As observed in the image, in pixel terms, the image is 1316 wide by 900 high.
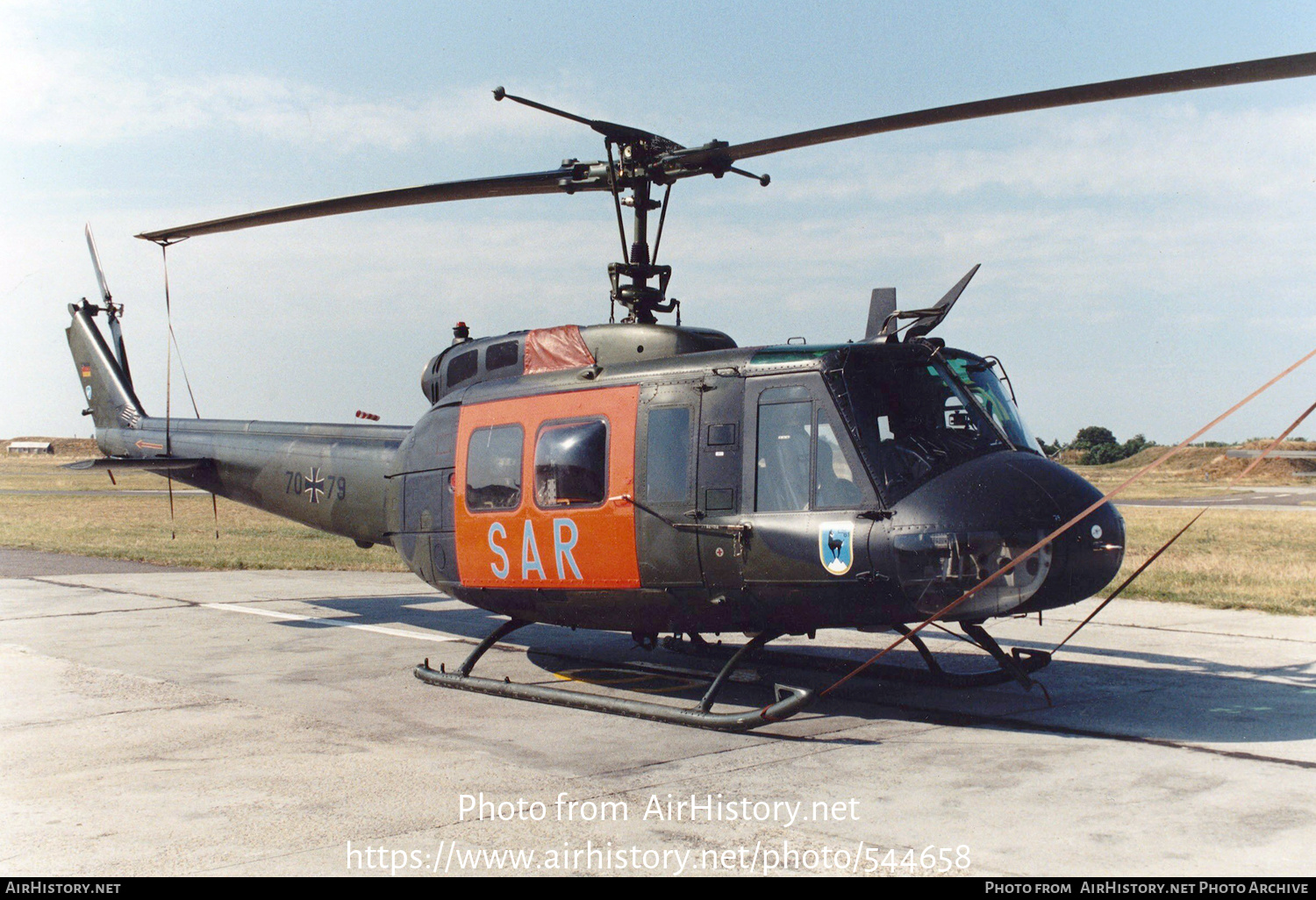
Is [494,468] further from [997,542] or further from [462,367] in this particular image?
[997,542]

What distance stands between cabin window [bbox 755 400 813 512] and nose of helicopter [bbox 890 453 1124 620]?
0.77 meters

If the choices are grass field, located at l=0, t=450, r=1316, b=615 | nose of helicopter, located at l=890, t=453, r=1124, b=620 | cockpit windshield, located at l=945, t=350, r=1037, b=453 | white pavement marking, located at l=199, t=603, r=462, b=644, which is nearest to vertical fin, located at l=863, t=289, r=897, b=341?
cockpit windshield, located at l=945, t=350, r=1037, b=453

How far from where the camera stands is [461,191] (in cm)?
966

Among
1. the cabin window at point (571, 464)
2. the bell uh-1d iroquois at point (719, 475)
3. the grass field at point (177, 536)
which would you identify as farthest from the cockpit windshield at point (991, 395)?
the grass field at point (177, 536)

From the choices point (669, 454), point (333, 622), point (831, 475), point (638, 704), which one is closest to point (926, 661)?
point (638, 704)

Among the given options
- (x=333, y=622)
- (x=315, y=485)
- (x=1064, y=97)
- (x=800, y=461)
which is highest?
(x=1064, y=97)

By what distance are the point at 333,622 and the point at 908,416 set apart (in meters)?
8.64

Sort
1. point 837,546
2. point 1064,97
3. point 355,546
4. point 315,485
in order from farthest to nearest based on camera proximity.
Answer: point 355,546
point 315,485
point 837,546
point 1064,97

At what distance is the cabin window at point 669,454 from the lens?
8.12 metres

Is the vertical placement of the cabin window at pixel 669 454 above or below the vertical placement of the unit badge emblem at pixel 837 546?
above

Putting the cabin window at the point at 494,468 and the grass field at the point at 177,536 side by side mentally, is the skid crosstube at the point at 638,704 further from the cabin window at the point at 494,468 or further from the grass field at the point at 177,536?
the grass field at the point at 177,536

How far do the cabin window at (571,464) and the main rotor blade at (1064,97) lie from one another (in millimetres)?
2425

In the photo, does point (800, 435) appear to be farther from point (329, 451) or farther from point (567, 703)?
point (329, 451)

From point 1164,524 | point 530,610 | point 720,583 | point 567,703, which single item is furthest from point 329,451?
point 1164,524
